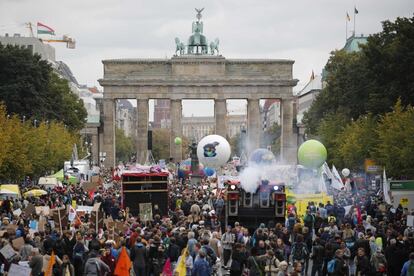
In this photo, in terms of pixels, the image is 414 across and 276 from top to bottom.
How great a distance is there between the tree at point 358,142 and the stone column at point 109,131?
48849 mm

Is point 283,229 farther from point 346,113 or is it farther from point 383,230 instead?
point 346,113

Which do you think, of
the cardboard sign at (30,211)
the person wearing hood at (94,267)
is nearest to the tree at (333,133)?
the cardboard sign at (30,211)

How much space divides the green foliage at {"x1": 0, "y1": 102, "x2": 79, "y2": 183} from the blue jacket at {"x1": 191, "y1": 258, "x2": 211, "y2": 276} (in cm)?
3584

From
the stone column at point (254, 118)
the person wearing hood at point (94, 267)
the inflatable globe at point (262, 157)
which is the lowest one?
the person wearing hood at point (94, 267)

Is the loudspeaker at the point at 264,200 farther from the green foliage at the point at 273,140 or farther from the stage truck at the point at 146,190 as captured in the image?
the green foliage at the point at 273,140

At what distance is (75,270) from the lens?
28.1 m

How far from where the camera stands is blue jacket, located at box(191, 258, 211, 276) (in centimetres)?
2616

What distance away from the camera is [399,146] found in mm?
60906

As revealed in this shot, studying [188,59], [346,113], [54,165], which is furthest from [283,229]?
[188,59]

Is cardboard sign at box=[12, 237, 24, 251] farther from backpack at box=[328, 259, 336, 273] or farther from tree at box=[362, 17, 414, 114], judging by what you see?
tree at box=[362, 17, 414, 114]

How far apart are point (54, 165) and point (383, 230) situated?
55800 millimetres

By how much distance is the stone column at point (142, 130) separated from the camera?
133 meters

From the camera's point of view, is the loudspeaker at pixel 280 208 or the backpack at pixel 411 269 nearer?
the backpack at pixel 411 269

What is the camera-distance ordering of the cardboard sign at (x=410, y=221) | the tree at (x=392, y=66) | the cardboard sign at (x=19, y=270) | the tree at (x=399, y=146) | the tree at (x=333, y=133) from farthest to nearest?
the tree at (x=333, y=133) < the tree at (x=392, y=66) < the tree at (x=399, y=146) < the cardboard sign at (x=410, y=221) < the cardboard sign at (x=19, y=270)
